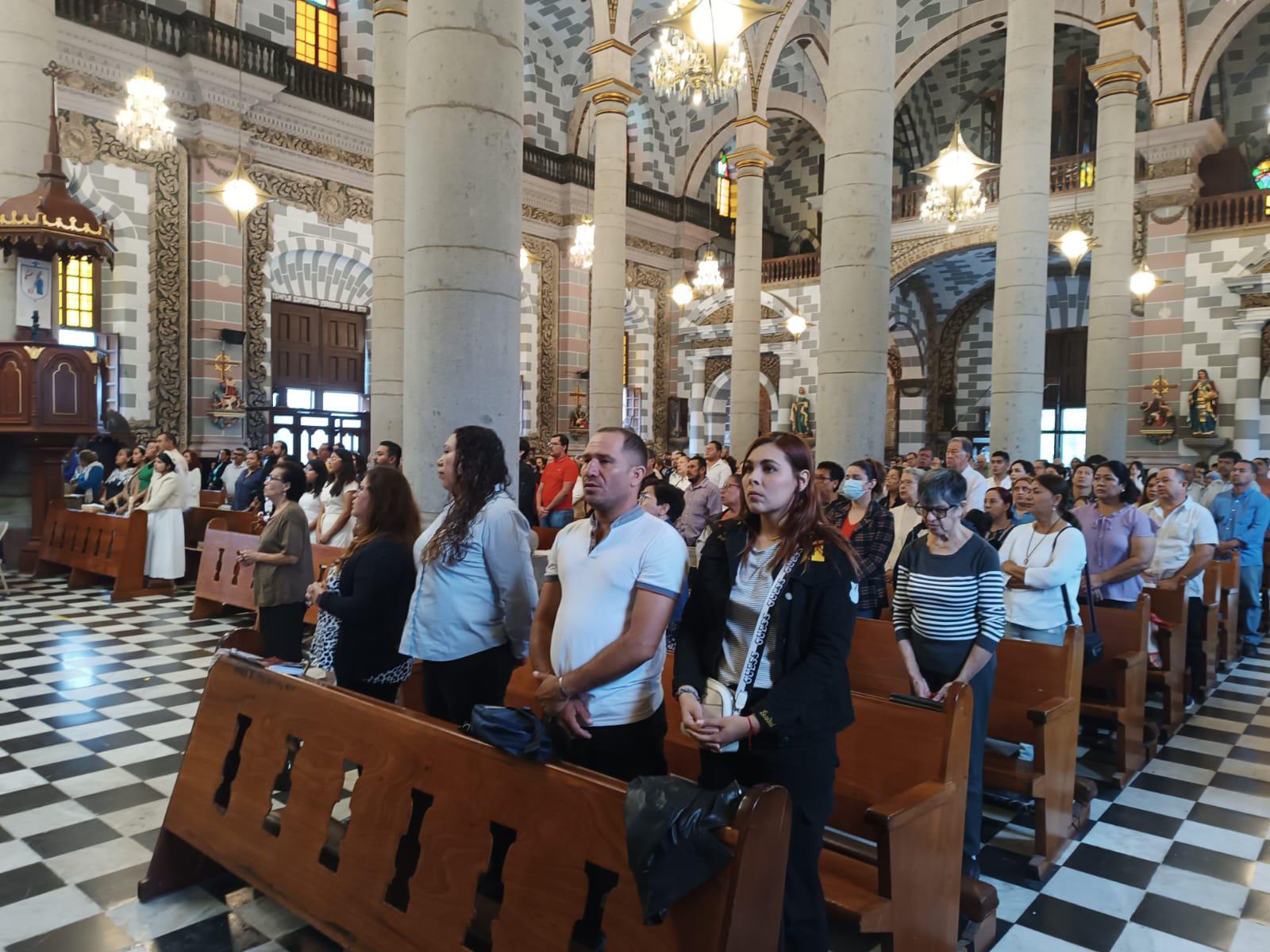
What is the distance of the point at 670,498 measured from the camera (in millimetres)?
5035

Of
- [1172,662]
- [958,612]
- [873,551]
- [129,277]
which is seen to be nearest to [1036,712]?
[958,612]

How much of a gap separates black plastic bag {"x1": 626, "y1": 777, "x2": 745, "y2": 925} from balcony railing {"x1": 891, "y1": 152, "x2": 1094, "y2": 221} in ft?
56.9

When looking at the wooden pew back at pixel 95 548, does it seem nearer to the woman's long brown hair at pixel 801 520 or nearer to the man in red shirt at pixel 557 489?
the man in red shirt at pixel 557 489

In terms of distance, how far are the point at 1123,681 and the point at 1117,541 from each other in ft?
4.25

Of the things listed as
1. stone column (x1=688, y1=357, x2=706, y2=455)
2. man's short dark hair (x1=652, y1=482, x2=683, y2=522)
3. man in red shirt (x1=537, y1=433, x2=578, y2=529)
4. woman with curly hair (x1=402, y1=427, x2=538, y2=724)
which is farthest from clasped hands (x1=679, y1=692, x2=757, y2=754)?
stone column (x1=688, y1=357, x2=706, y2=455)

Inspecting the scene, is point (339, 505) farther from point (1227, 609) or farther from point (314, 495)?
point (1227, 609)

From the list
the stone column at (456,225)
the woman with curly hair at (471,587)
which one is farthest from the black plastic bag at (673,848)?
the stone column at (456,225)

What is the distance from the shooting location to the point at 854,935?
301 cm

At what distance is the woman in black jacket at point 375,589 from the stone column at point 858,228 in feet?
14.5

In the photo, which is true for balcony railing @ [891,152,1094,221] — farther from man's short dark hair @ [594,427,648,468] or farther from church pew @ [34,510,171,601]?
man's short dark hair @ [594,427,648,468]

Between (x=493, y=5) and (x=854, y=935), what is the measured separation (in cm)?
441

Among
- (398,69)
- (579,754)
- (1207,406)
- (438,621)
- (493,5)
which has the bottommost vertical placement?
(579,754)

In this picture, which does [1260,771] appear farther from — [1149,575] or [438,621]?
[438,621]

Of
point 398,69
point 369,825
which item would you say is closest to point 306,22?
point 398,69
